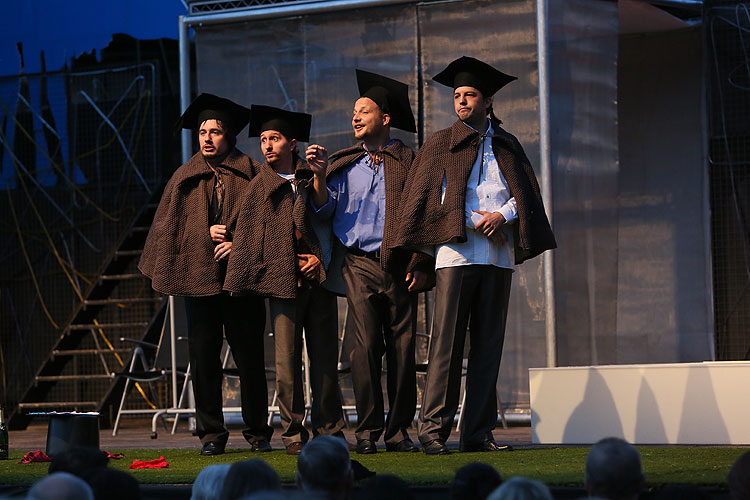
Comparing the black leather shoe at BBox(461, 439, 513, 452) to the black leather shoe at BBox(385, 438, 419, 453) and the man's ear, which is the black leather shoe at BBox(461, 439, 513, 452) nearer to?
the black leather shoe at BBox(385, 438, 419, 453)

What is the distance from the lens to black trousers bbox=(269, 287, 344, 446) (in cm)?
525

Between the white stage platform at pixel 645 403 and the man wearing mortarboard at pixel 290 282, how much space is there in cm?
102

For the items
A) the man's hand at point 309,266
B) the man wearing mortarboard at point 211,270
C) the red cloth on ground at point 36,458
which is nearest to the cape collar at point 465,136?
the man's hand at point 309,266

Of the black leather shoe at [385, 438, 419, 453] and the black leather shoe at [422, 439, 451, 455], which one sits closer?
the black leather shoe at [422, 439, 451, 455]

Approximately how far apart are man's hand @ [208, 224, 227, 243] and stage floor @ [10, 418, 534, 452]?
52.1 inches

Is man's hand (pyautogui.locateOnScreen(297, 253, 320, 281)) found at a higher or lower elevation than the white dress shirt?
lower

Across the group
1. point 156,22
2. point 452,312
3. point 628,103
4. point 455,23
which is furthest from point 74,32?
point 452,312

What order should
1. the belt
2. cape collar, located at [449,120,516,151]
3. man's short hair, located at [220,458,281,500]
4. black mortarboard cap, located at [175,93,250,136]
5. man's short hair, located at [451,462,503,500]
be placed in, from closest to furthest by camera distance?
man's short hair, located at [220,458,281,500], man's short hair, located at [451,462,503,500], cape collar, located at [449,120,516,151], the belt, black mortarboard cap, located at [175,93,250,136]

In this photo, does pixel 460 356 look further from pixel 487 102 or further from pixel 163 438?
pixel 163 438

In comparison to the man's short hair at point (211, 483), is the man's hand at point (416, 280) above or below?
above

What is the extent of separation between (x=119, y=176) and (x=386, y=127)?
5.74 m

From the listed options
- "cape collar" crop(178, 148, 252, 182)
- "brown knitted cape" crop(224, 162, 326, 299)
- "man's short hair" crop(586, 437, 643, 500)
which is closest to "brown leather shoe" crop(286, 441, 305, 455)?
"brown knitted cape" crop(224, 162, 326, 299)

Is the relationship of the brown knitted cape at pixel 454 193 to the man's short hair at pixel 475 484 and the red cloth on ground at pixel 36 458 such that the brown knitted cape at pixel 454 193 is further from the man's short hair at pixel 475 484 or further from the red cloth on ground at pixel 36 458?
the man's short hair at pixel 475 484

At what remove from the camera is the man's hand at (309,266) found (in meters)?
5.20
